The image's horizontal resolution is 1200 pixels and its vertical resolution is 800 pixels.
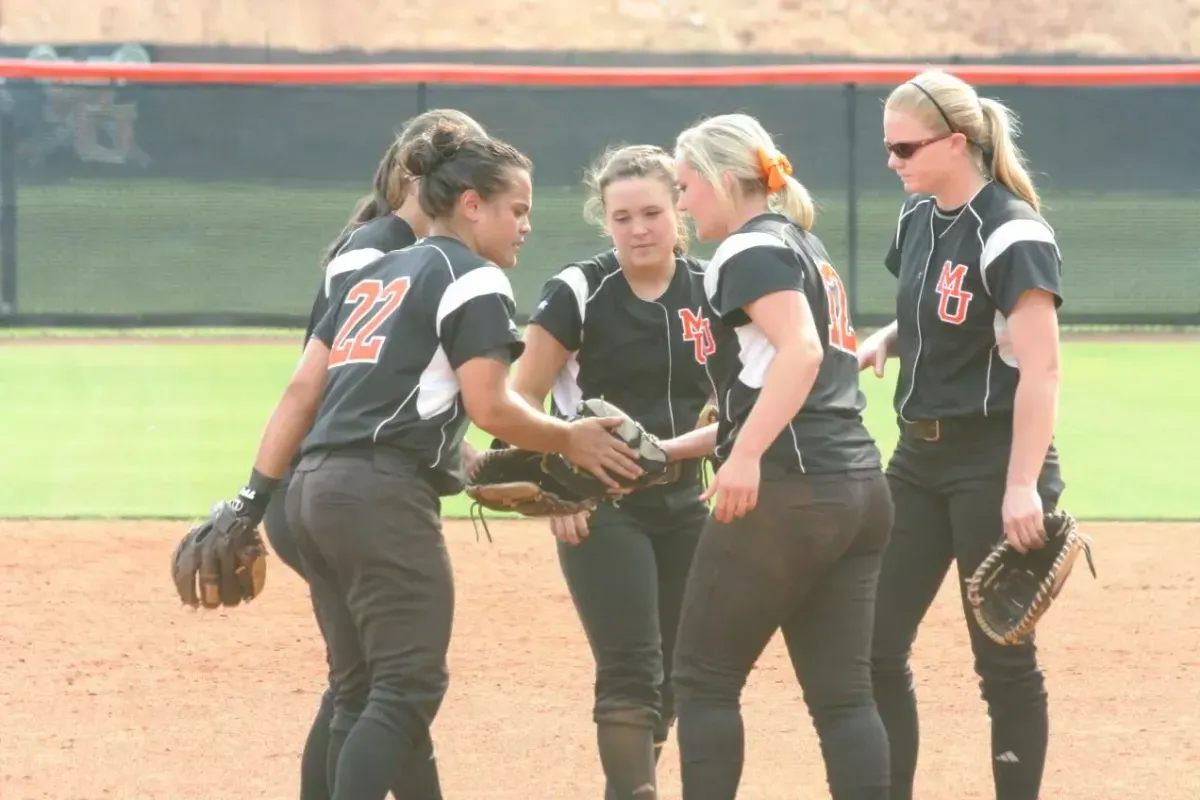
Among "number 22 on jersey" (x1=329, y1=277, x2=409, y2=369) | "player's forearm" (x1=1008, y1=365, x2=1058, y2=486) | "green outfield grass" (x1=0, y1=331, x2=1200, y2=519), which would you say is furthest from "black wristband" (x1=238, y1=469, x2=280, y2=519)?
"green outfield grass" (x1=0, y1=331, x2=1200, y2=519)

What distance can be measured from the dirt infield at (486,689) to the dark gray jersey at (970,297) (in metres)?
1.14

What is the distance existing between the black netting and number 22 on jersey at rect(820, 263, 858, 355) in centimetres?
1142

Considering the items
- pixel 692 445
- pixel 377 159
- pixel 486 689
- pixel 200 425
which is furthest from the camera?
pixel 377 159

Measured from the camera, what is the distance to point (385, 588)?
3682 millimetres

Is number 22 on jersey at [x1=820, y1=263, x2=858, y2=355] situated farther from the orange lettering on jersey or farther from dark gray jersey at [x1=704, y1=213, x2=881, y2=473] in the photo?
the orange lettering on jersey

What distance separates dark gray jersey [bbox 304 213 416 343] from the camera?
412 centimetres

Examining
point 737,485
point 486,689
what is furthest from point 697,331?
point 486,689

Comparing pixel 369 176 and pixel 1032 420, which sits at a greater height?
pixel 1032 420

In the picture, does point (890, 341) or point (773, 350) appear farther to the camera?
point (890, 341)

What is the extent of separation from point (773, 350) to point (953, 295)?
674 millimetres

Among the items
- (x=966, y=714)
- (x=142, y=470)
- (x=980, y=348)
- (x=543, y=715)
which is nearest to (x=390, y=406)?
(x=980, y=348)

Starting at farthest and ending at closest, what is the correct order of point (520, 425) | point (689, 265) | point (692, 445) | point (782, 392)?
point (689, 265), point (692, 445), point (520, 425), point (782, 392)

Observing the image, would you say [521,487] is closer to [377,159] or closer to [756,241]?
[756,241]

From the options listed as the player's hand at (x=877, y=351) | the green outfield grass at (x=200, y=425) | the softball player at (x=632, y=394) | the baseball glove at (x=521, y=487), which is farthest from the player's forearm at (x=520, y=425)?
the green outfield grass at (x=200, y=425)
